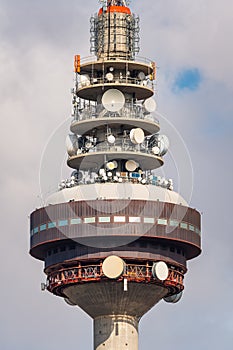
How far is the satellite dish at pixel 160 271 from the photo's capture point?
636 ft

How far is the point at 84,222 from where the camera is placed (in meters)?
194

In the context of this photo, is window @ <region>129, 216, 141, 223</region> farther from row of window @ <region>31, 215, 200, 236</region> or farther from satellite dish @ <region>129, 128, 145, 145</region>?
satellite dish @ <region>129, 128, 145, 145</region>

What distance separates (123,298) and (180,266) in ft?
26.2

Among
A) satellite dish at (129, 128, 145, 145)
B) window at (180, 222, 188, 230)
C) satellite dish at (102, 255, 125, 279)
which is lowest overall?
satellite dish at (102, 255, 125, 279)

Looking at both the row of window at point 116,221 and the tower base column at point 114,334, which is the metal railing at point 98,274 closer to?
the row of window at point 116,221

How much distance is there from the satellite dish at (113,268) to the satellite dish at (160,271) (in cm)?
379

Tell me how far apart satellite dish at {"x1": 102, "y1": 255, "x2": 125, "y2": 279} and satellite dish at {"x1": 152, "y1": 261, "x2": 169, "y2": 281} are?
3795mm

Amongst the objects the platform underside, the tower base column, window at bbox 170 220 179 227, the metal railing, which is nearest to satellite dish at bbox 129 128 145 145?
window at bbox 170 220 179 227

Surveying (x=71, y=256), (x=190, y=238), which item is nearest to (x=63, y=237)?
(x=71, y=256)

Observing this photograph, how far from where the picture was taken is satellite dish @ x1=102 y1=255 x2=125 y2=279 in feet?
632

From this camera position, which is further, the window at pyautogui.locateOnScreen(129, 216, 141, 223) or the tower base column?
the tower base column

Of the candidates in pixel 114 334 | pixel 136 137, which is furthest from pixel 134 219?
pixel 114 334

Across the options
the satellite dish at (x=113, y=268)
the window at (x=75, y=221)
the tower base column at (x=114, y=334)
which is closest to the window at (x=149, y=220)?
the satellite dish at (x=113, y=268)

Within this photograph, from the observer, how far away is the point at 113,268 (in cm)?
19288
